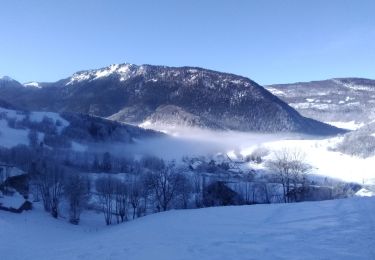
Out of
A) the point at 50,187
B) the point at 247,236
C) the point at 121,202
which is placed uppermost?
the point at 247,236

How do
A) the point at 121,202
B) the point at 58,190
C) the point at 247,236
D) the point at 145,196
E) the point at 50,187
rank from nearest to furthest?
the point at 247,236 → the point at 121,202 → the point at 58,190 → the point at 145,196 → the point at 50,187

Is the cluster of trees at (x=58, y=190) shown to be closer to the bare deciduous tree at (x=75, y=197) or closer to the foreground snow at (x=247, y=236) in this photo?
the bare deciduous tree at (x=75, y=197)

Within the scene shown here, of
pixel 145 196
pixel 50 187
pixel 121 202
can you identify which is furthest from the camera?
pixel 50 187

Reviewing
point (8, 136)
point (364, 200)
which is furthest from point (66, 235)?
point (8, 136)

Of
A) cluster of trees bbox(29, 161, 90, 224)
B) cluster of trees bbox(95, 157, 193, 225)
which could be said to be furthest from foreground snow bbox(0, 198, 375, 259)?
cluster of trees bbox(95, 157, 193, 225)

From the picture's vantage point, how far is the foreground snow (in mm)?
26125

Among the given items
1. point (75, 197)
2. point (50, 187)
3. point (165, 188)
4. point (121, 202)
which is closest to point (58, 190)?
point (50, 187)

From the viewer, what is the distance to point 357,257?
2288 centimetres

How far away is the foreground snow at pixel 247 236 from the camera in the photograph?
2612 cm

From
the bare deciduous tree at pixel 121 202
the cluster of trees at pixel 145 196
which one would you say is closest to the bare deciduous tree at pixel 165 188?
the cluster of trees at pixel 145 196

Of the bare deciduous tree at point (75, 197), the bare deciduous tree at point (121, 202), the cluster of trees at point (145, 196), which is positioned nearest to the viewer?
the bare deciduous tree at point (75, 197)

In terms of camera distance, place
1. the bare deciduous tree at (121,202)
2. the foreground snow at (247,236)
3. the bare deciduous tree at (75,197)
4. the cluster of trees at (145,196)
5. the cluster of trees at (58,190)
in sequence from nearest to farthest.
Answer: the foreground snow at (247,236)
the bare deciduous tree at (75,197)
the bare deciduous tree at (121,202)
the cluster of trees at (58,190)
the cluster of trees at (145,196)

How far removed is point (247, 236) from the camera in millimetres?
31891

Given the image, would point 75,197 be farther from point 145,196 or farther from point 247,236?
point 247,236
